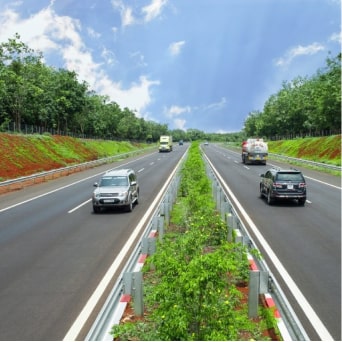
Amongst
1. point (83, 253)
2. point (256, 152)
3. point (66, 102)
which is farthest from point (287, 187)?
point (66, 102)

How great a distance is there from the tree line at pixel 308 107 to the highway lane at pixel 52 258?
149 ft

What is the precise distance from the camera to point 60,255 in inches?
468

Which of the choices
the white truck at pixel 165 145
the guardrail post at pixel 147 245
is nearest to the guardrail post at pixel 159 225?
the guardrail post at pixel 147 245

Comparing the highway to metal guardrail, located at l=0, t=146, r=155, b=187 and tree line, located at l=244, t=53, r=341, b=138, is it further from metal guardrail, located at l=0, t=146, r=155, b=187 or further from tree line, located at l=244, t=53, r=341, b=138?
tree line, located at l=244, t=53, r=341, b=138

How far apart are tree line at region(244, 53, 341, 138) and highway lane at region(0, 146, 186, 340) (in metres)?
45.5

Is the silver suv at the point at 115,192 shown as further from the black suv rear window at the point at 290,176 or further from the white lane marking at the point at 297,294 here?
the black suv rear window at the point at 290,176

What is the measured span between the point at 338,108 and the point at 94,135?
5642 centimetres

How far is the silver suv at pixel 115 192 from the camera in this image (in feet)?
60.6

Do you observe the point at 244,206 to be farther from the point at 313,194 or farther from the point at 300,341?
the point at 300,341

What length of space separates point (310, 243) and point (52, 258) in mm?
7795

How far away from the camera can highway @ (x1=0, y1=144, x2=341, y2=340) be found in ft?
25.3

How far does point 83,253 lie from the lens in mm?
12070

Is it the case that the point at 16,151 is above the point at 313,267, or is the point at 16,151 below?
above

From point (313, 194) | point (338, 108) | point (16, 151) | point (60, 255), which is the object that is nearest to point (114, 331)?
point (60, 255)
